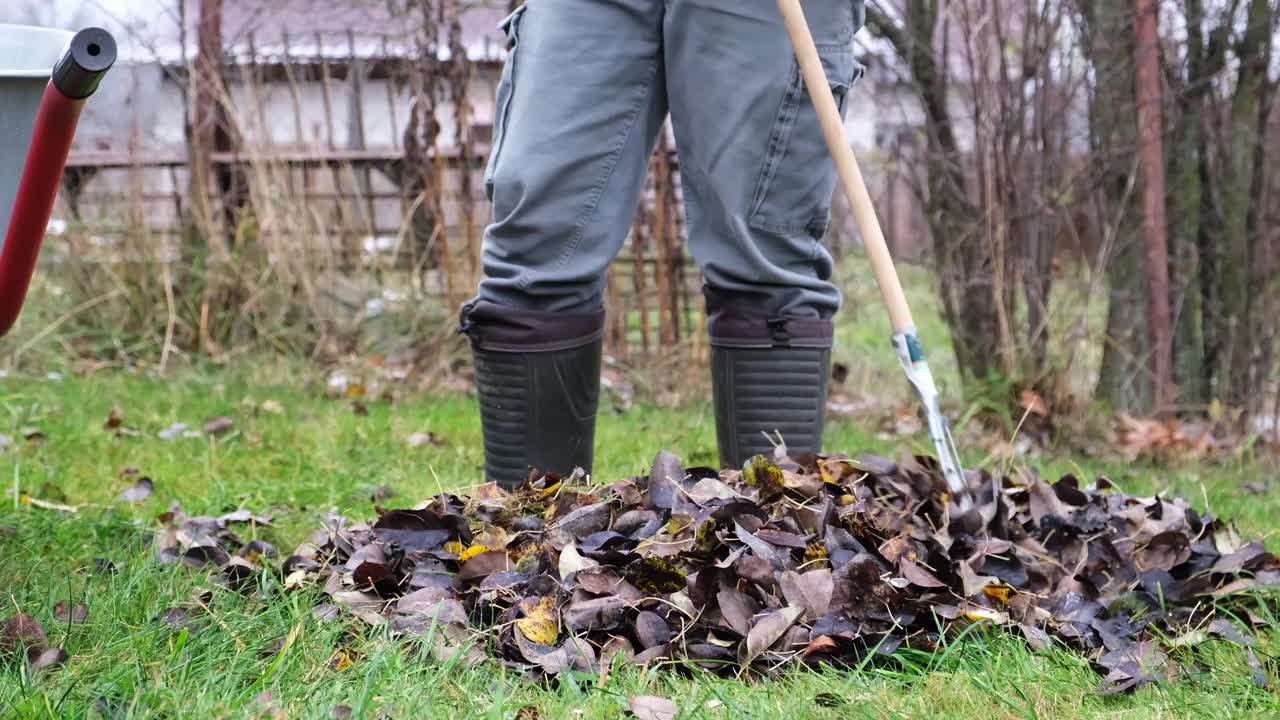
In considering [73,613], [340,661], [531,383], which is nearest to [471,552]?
[340,661]

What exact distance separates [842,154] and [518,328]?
690 mm

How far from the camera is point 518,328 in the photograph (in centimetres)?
241

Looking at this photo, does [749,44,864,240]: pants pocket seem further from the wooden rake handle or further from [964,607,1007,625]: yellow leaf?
[964,607,1007,625]: yellow leaf

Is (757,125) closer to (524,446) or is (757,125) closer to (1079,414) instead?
(524,446)

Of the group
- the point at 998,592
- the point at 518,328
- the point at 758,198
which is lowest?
the point at 998,592

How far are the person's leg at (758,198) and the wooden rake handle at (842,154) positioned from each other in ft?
0.31

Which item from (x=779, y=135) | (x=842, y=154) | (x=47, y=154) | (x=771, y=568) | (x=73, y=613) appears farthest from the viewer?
(x=779, y=135)

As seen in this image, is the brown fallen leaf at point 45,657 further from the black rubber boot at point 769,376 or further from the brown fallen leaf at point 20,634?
the black rubber boot at point 769,376

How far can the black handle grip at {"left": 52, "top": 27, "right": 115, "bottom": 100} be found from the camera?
4.64ft

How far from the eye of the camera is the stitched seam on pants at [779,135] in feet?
7.61

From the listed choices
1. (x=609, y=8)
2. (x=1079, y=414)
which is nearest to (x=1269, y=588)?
(x=609, y=8)

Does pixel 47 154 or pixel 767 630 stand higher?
pixel 47 154

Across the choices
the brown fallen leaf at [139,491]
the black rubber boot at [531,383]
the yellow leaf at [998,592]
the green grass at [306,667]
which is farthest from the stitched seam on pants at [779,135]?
the brown fallen leaf at [139,491]

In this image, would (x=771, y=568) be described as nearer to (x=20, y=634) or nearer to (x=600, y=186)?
(x=600, y=186)
